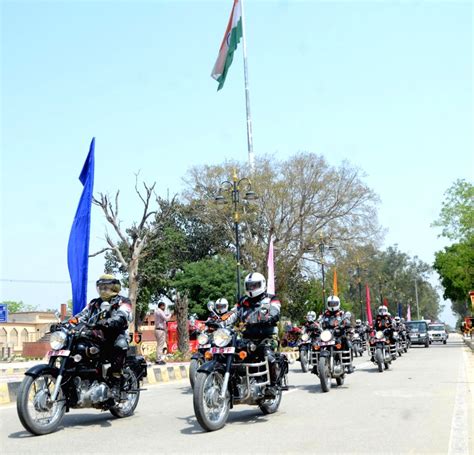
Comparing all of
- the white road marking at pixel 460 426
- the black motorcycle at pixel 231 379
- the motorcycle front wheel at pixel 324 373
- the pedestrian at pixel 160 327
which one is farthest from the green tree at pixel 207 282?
the black motorcycle at pixel 231 379

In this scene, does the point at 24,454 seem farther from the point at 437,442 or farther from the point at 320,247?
the point at 320,247

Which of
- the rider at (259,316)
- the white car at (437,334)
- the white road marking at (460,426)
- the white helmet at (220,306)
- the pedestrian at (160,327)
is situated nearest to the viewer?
the white road marking at (460,426)

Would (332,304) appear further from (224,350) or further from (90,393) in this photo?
(90,393)

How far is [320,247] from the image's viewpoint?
134ft

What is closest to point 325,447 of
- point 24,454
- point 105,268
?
point 24,454

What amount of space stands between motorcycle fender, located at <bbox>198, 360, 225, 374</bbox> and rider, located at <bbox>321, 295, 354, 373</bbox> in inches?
228

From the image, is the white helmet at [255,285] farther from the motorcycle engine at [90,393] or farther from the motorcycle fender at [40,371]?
the motorcycle fender at [40,371]

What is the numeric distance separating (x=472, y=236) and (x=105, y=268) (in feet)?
109

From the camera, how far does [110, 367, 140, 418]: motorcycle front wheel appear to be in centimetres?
935

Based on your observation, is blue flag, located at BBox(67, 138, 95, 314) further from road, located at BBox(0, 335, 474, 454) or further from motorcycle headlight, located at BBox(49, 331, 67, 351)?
motorcycle headlight, located at BBox(49, 331, 67, 351)

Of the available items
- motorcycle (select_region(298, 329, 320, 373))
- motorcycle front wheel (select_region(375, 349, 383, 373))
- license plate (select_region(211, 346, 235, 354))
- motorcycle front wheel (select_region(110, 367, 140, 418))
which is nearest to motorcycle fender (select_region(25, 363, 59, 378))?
motorcycle front wheel (select_region(110, 367, 140, 418))

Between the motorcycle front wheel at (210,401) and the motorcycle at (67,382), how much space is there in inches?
57.9

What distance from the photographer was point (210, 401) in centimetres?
817

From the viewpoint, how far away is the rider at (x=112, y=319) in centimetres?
886
